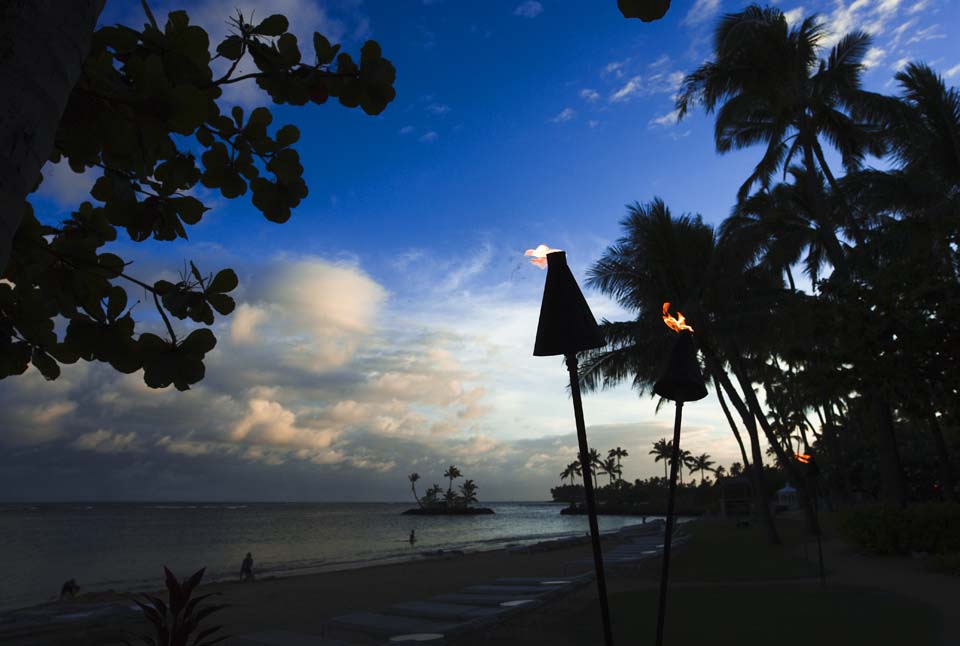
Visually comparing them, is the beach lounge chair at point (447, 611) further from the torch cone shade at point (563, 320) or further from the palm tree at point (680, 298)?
the palm tree at point (680, 298)

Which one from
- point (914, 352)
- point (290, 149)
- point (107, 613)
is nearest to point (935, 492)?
point (914, 352)

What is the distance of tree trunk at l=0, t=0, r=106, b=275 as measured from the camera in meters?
0.77

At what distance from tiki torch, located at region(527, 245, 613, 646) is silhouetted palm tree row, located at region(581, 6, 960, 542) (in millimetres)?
10386

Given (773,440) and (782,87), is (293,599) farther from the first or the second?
(782,87)

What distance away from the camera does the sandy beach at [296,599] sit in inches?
310

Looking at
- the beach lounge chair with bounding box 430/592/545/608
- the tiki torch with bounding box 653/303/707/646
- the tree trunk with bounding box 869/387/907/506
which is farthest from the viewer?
the tree trunk with bounding box 869/387/907/506

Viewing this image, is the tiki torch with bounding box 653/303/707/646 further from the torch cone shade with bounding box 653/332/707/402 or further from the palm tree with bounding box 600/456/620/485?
the palm tree with bounding box 600/456/620/485

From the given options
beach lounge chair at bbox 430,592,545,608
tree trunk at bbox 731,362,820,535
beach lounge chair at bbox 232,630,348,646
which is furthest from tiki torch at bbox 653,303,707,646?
tree trunk at bbox 731,362,820,535

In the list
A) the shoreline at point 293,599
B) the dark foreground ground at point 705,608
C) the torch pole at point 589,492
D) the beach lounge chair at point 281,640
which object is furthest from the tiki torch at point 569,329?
the dark foreground ground at point 705,608

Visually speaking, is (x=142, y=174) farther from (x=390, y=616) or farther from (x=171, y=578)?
(x=390, y=616)

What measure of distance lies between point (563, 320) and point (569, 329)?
0.18ft

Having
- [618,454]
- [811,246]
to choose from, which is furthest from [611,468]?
[811,246]

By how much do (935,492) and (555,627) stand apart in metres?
25.1

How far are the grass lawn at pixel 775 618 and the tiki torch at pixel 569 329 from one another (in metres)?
5.35
